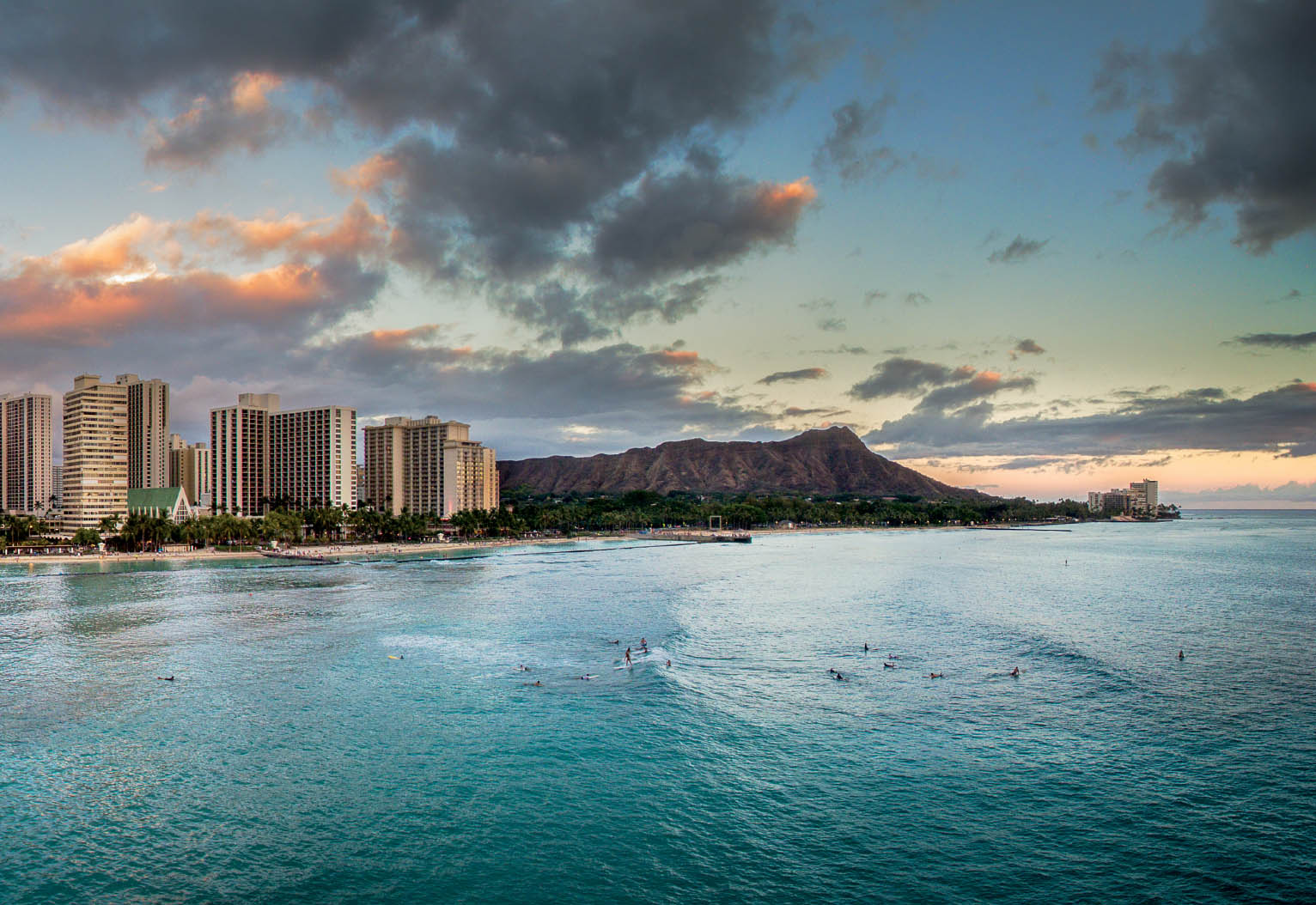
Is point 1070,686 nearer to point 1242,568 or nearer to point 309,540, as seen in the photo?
point 1242,568

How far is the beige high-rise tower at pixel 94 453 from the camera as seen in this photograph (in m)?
179

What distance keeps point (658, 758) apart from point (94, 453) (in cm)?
19845

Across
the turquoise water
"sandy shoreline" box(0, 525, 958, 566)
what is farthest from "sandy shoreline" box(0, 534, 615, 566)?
the turquoise water

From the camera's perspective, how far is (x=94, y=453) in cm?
17962

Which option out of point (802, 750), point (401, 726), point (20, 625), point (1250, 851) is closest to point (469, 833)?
point (401, 726)

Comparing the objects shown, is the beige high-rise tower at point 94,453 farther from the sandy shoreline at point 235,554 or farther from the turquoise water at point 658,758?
the turquoise water at point 658,758

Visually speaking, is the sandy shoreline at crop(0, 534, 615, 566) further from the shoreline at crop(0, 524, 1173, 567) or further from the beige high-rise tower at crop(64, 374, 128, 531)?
the beige high-rise tower at crop(64, 374, 128, 531)

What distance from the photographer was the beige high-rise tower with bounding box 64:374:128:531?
587ft

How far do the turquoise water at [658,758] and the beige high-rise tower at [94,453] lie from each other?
134871mm

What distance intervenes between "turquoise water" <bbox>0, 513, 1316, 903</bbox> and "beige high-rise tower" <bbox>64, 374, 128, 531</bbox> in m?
135

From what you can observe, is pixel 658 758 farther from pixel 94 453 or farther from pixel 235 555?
pixel 94 453

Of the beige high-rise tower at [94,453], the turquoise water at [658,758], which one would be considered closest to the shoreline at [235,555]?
the beige high-rise tower at [94,453]

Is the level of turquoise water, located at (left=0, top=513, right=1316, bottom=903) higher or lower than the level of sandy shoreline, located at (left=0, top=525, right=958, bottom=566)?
lower

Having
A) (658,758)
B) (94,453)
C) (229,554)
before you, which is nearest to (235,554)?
(229,554)
